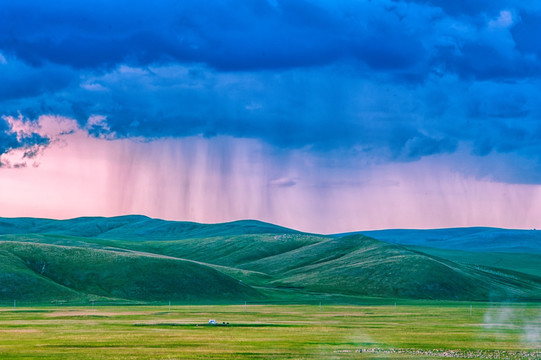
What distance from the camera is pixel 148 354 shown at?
66375 mm

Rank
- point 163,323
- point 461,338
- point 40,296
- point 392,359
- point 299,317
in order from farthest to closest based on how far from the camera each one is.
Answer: point 40,296 → point 299,317 → point 163,323 → point 461,338 → point 392,359

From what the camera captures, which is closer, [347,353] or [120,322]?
[347,353]

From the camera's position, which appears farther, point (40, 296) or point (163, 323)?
point (40, 296)

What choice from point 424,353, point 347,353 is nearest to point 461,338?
point 424,353

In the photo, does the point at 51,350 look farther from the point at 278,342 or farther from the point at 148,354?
the point at 278,342

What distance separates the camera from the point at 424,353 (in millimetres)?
69438

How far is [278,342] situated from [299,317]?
5298 centimetres

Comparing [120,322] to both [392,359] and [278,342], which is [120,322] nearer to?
[278,342]

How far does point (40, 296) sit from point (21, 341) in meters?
119

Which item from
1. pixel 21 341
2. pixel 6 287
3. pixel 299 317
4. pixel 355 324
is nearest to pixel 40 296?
pixel 6 287

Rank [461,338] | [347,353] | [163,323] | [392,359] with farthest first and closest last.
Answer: [163,323] → [461,338] → [347,353] → [392,359]

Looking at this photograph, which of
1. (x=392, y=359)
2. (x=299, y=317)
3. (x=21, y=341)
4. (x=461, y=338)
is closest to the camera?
(x=392, y=359)

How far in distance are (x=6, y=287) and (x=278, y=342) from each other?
5357 inches

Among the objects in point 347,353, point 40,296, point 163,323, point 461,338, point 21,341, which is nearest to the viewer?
point 347,353
